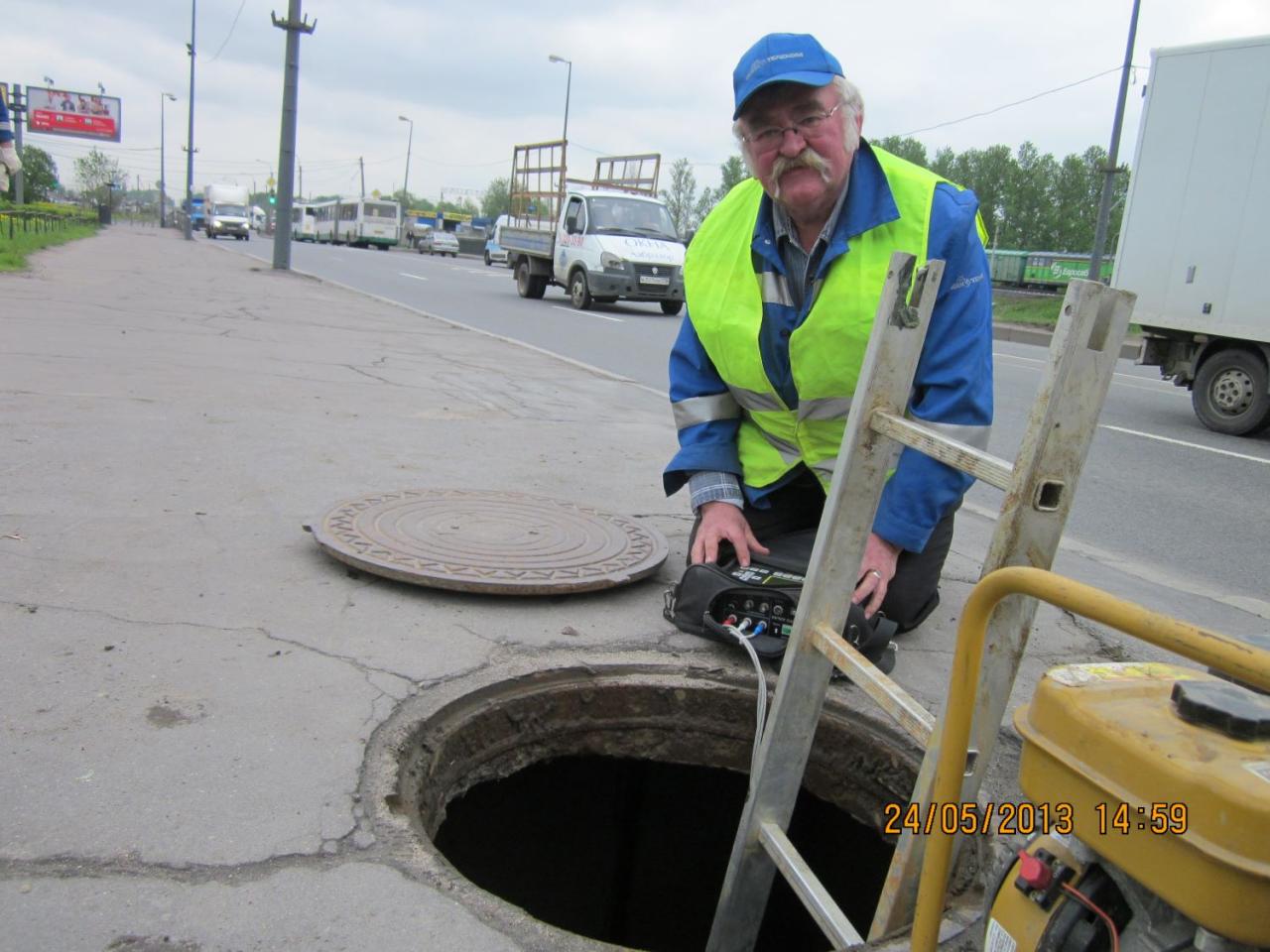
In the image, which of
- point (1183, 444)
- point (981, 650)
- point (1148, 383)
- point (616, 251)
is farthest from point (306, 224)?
point (981, 650)

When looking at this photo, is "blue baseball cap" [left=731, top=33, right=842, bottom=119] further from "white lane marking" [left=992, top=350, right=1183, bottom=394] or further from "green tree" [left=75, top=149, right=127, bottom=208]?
"green tree" [left=75, top=149, right=127, bottom=208]

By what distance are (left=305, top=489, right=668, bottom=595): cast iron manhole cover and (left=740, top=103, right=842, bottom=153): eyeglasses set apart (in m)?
1.37

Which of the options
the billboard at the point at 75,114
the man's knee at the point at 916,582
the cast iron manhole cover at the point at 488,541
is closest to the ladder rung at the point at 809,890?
the man's knee at the point at 916,582

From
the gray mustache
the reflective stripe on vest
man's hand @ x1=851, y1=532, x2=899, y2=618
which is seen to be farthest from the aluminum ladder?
the gray mustache

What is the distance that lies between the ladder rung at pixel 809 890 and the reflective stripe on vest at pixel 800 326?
3.92 ft

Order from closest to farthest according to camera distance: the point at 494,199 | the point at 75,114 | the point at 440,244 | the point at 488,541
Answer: the point at 488,541, the point at 440,244, the point at 75,114, the point at 494,199

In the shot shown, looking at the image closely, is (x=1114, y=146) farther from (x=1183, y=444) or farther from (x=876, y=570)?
(x=876, y=570)

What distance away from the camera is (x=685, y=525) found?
4.20 metres

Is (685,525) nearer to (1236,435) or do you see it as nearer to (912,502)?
(912,502)

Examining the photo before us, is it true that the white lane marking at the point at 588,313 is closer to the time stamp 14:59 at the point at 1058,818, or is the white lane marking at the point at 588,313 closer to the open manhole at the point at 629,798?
the open manhole at the point at 629,798

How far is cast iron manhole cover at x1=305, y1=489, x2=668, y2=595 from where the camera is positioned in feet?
10.1

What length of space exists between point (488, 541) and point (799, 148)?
63.6 inches

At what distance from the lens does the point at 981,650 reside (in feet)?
4.23

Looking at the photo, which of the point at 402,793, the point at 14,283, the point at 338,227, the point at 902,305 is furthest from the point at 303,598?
the point at 338,227
